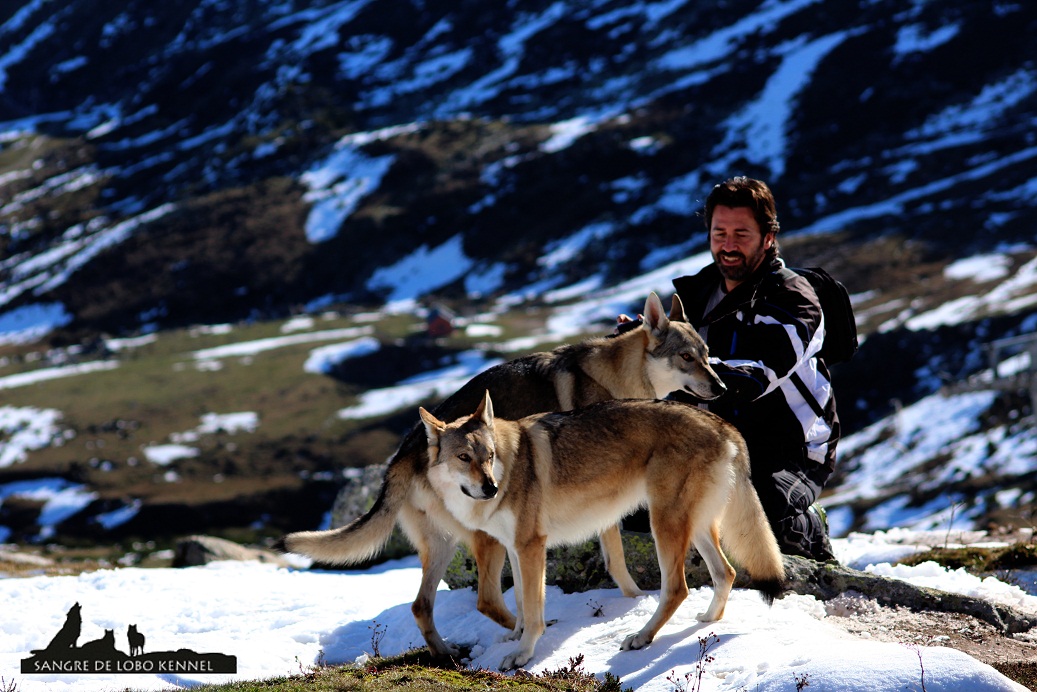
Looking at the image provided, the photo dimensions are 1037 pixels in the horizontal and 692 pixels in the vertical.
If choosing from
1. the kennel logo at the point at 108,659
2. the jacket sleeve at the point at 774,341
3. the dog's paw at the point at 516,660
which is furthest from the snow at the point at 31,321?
the jacket sleeve at the point at 774,341

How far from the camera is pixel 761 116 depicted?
6339 inches

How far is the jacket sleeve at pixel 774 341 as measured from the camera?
1017 centimetres

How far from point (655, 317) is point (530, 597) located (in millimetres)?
3651

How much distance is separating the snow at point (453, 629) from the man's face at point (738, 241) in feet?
11.7

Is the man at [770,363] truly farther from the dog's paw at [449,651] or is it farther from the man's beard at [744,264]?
the dog's paw at [449,651]

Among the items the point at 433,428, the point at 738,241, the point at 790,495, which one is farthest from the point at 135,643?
the point at 738,241

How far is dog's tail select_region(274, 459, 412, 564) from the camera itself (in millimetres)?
9617

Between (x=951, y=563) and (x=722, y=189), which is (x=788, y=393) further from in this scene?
(x=951, y=563)

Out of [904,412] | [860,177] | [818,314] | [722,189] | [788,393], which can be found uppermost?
[722,189]

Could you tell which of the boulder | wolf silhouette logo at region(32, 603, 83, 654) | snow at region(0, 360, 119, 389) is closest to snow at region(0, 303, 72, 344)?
snow at region(0, 360, 119, 389)

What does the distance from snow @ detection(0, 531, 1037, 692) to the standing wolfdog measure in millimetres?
648

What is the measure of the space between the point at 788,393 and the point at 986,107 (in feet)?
529

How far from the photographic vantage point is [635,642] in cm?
918

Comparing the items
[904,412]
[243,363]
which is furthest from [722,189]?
[243,363]
